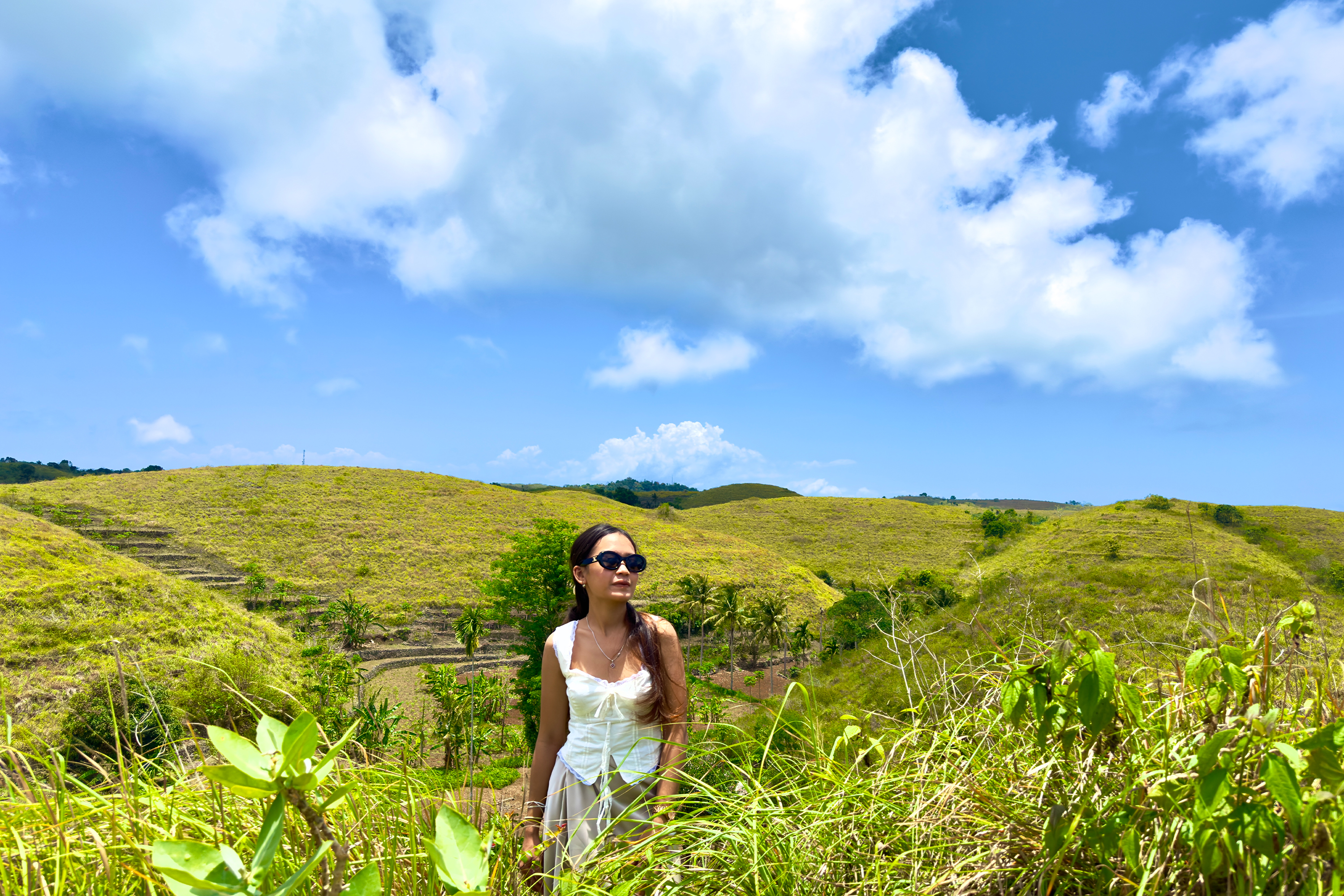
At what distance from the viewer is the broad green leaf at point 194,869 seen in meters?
0.62

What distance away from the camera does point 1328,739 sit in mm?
764

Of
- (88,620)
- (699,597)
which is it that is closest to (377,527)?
(88,620)

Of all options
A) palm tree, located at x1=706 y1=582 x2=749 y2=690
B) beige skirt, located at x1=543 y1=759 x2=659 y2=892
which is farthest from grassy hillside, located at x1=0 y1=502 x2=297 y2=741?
beige skirt, located at x1=543 y1=759 x2=659 y2=892

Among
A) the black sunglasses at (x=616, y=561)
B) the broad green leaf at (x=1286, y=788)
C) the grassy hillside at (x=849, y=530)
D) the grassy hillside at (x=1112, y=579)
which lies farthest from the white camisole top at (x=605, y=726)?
the grassy hillside at (x=849, y=530)

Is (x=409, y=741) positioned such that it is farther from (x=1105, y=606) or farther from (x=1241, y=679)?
(x=1105, y=606)

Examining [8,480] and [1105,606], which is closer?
[1105,606]

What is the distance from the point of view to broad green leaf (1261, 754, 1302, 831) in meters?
0.72

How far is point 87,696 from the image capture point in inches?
936

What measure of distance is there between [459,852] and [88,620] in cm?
4434

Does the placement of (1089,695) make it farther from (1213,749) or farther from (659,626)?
(659,626)

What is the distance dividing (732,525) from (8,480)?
396ft

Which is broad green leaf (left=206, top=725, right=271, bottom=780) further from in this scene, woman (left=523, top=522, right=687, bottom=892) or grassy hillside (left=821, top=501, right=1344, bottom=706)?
woman (left=523, top=522, right=687, bottom=892)

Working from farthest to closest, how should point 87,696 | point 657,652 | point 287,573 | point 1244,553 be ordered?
point 287,573
point 1244,553
point 87,696
point 657,652

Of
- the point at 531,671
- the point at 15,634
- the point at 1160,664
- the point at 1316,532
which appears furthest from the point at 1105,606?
the point at 15,634
